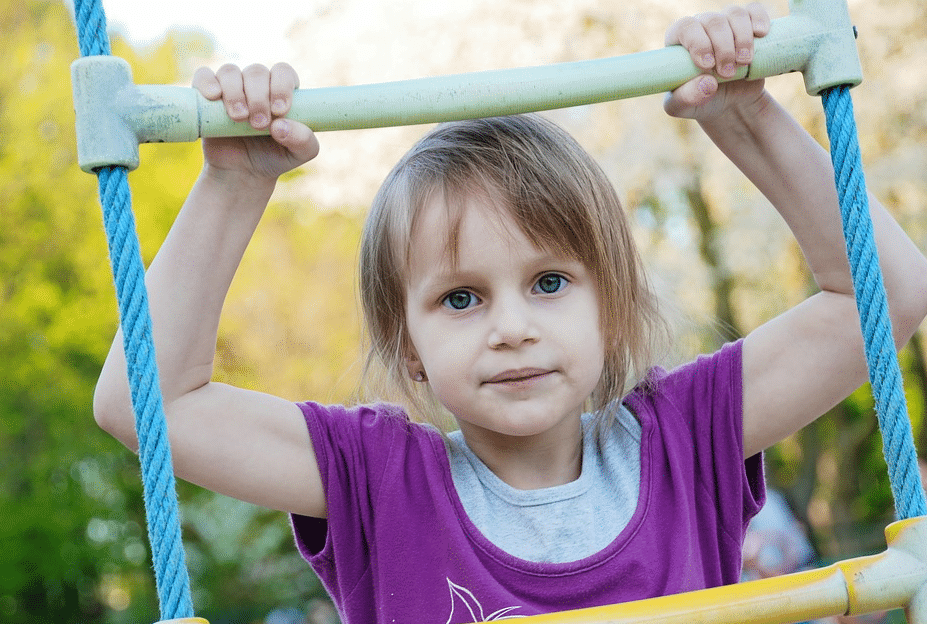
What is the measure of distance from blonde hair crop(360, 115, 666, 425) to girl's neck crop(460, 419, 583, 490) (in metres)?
0.14

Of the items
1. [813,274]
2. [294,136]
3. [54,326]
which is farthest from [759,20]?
[54,326]

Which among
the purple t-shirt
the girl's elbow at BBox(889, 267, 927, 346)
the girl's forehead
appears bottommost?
the purple t-shirt

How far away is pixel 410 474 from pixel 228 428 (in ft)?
0.95

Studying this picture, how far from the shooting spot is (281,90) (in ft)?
4.09

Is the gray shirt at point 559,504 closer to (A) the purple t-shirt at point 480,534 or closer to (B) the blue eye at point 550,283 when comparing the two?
(A) the purple t-shirt at point 480,534

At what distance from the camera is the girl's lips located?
4.52ft

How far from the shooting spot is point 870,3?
7.80 meters

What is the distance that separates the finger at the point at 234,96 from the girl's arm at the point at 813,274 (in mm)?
581

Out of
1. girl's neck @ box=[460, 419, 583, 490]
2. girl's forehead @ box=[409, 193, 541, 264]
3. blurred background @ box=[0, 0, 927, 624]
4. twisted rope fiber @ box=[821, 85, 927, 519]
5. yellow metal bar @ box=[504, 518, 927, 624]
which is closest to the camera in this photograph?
yellow metal bar @ box=[504, 518, 927, 624]

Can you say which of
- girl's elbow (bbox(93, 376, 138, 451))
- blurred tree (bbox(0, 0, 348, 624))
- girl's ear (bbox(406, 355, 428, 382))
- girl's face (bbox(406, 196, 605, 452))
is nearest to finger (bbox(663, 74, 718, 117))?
girl's face (bbox(406, 196, 605, 452))

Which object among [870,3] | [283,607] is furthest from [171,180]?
[870,3]

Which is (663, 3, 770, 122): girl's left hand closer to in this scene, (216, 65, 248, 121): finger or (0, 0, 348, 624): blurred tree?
(216, 65, 248, 121): finger

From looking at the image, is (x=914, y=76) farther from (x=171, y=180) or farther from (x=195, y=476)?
(x=195, y=476)

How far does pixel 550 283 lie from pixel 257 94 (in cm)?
49
